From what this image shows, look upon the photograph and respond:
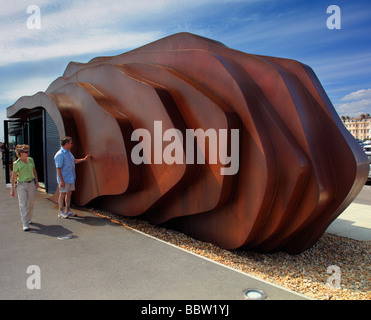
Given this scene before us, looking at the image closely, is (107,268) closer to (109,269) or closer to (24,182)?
(109,269)

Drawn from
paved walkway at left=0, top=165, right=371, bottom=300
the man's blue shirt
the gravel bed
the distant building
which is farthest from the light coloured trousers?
the distant building

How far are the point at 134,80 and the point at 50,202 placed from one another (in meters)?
4.52

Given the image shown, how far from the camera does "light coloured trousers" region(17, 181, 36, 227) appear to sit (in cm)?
589

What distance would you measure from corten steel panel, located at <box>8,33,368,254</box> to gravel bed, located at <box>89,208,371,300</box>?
216 mm

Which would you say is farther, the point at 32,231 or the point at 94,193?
the point at 94,193

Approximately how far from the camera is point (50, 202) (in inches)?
339

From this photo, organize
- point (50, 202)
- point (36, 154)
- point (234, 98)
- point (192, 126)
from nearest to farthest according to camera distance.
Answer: point (234, 98) → point (192, 126) → point (50, 202) → point (36, 154)

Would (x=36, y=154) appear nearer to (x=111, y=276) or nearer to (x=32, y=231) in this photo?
(x=32, y=231)

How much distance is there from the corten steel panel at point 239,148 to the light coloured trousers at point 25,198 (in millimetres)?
1528

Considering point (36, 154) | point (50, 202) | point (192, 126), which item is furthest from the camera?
point (36, 154)

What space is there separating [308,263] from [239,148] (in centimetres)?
230

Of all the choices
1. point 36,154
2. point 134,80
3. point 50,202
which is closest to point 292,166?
point 134,80

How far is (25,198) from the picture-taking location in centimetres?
592

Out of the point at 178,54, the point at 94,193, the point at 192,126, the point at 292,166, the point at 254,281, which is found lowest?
the point at 254,281
